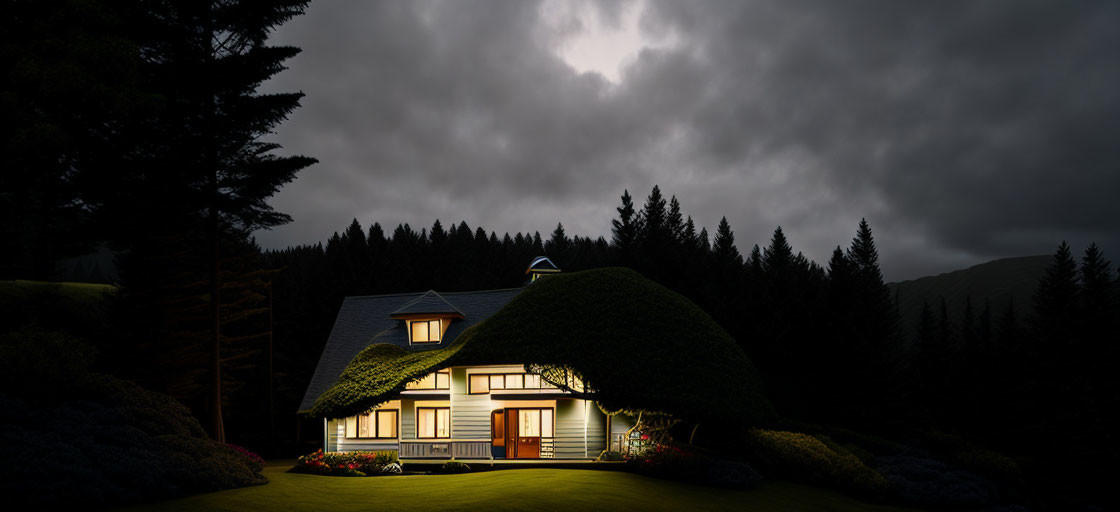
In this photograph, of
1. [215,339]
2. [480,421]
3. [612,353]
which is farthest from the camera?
[480,421]

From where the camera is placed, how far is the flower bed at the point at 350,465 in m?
26.2

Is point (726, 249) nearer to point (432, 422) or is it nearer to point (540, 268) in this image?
point (540, 268)

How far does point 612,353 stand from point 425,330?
14.2 metres

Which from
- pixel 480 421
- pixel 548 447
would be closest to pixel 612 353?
pixel 548 447

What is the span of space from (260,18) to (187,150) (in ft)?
20.1

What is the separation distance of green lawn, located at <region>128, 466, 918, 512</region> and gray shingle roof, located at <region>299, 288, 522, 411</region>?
9791mm

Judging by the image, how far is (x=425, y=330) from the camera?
118ft

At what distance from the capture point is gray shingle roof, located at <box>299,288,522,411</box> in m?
35.3

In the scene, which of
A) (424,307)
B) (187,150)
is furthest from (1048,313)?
(187,150)

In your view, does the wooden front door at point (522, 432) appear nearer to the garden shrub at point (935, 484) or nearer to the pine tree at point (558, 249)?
the garden shrub at point (935, 484)

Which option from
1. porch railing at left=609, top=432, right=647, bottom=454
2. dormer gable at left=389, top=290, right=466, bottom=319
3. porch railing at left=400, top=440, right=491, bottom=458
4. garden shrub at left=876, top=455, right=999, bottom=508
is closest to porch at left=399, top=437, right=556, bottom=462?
porch railing at left=400, top=440, right=491, bottom=458

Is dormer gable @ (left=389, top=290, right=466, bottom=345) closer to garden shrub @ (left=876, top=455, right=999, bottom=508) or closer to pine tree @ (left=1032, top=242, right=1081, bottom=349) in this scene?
garden shrub @ (left=876, top=455, right=999, bottom=508)

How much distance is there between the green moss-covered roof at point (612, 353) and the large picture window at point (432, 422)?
416cm

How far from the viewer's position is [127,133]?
25.5 meters
